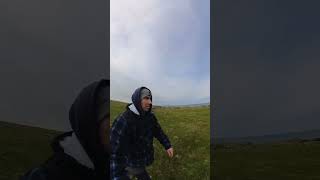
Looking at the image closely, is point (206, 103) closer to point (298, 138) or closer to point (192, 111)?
point (192, 111)

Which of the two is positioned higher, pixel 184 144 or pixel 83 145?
pixel 83 145

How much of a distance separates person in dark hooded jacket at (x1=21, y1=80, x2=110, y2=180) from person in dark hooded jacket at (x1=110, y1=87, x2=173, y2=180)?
4.91 ft

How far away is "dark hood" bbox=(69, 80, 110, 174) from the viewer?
3.73m

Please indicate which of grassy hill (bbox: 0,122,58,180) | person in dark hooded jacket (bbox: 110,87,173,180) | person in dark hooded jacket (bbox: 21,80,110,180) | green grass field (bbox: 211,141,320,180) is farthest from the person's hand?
green grass field (bbox: 211,141,320,180)

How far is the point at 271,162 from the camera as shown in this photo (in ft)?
59.7

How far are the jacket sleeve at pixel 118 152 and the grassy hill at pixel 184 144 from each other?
50 centimetres

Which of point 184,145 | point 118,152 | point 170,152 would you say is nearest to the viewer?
A: point 118,152

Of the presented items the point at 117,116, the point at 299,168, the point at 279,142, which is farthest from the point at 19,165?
the point at 117,116

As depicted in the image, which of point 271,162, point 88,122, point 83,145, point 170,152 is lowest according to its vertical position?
point 271,162

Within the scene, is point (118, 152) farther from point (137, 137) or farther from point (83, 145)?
point (83, 145)

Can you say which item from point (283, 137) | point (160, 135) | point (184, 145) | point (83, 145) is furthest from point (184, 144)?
point (283, 137)

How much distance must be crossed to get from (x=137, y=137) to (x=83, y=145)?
1995 millimetres

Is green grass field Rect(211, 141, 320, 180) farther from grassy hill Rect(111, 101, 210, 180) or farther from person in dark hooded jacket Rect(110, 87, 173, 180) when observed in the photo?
person in dark hooded jacket Rect(110, 87, 173, 180)

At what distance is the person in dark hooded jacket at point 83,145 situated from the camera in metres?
3.62
